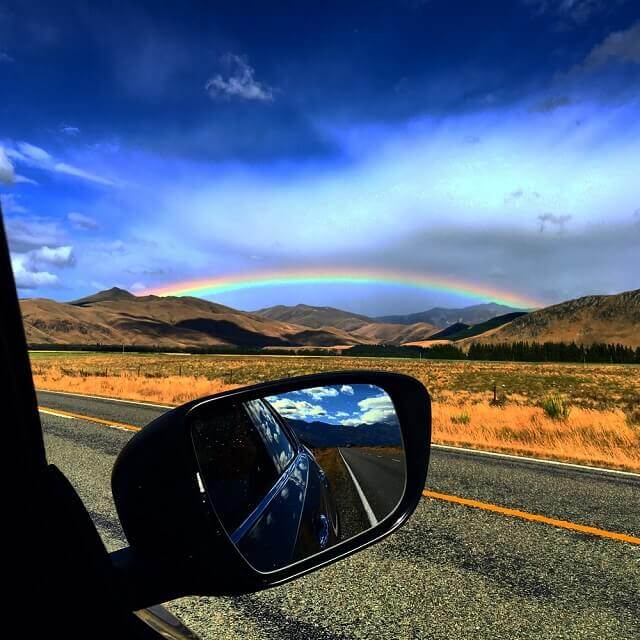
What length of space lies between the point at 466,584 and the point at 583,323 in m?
189

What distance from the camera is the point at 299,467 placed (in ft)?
7.31

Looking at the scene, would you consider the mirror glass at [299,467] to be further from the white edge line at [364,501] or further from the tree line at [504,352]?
the tree line at [504,352]

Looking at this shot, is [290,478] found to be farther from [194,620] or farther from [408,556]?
[408,556]

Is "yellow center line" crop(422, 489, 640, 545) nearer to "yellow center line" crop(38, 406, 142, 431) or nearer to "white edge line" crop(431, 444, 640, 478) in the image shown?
"white edge line" crop(431, 444, 640, 478)

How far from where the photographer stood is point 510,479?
6586 mm

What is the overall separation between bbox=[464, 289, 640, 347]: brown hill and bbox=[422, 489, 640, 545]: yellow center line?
6812 inches

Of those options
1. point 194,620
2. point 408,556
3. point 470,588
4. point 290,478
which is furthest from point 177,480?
point 408,556

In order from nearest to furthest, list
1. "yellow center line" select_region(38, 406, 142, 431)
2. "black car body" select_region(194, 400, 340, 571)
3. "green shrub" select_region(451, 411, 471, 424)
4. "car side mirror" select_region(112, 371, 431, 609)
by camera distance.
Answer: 1. "car side mirror" select_region(112, 371, 431, 609)
2. "black car body" select_region(194, 400, 340, 571)
3. "yellow center line" select_region(38, 406, 142, 431)
4. "green shrub" select_region(451, 411, 471, 424)

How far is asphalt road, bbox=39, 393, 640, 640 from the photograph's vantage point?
295cm

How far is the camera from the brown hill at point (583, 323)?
16212cm

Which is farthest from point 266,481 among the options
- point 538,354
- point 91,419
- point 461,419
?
point 538,354

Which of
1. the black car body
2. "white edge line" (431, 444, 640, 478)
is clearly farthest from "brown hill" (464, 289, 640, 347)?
the black car body

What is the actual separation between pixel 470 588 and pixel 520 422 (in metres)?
9.78

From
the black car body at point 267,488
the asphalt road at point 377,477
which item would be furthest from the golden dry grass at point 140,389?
the black car body at point 267,488
